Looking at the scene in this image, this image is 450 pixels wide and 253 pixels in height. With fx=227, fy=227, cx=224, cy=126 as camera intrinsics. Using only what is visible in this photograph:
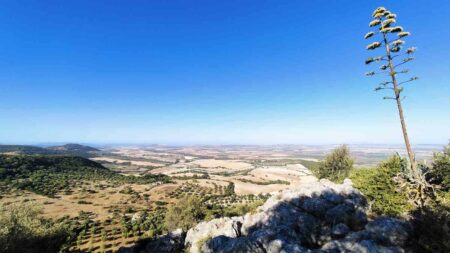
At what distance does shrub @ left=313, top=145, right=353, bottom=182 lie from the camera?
57.7 metres

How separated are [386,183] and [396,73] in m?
12.6

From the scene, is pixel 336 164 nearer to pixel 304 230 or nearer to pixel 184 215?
pixel 184 215

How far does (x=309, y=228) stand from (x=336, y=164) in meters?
44.5

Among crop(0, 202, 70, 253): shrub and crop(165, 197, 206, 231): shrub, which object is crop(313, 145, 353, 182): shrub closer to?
crop(165, 197, 206, 231): shrub

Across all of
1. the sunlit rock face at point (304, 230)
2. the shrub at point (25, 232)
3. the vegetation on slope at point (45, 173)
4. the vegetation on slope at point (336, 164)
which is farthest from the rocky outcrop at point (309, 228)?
the vegetation on slope at point (45, 173)

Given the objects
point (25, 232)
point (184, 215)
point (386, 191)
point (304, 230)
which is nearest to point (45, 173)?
point (184, 215)

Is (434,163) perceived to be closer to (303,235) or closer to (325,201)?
(325,201)

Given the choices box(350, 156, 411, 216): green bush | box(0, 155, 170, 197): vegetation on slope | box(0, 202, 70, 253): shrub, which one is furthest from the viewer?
box(0, 155, 170, 197): vegetation on slope

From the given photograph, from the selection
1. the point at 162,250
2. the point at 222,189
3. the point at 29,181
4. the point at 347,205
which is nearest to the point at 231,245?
the point at 347,205

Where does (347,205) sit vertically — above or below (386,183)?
below

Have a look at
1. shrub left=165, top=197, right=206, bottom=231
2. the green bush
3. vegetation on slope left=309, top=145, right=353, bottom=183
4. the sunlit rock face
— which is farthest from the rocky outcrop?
vegetation on slope left=309, top=145, right=353, bottom=183

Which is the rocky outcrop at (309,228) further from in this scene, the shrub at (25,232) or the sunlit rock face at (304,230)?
the shrub at (25,232)

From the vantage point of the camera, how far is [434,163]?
81.7 ft

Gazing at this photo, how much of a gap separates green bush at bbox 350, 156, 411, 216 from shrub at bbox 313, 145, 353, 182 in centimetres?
2995
